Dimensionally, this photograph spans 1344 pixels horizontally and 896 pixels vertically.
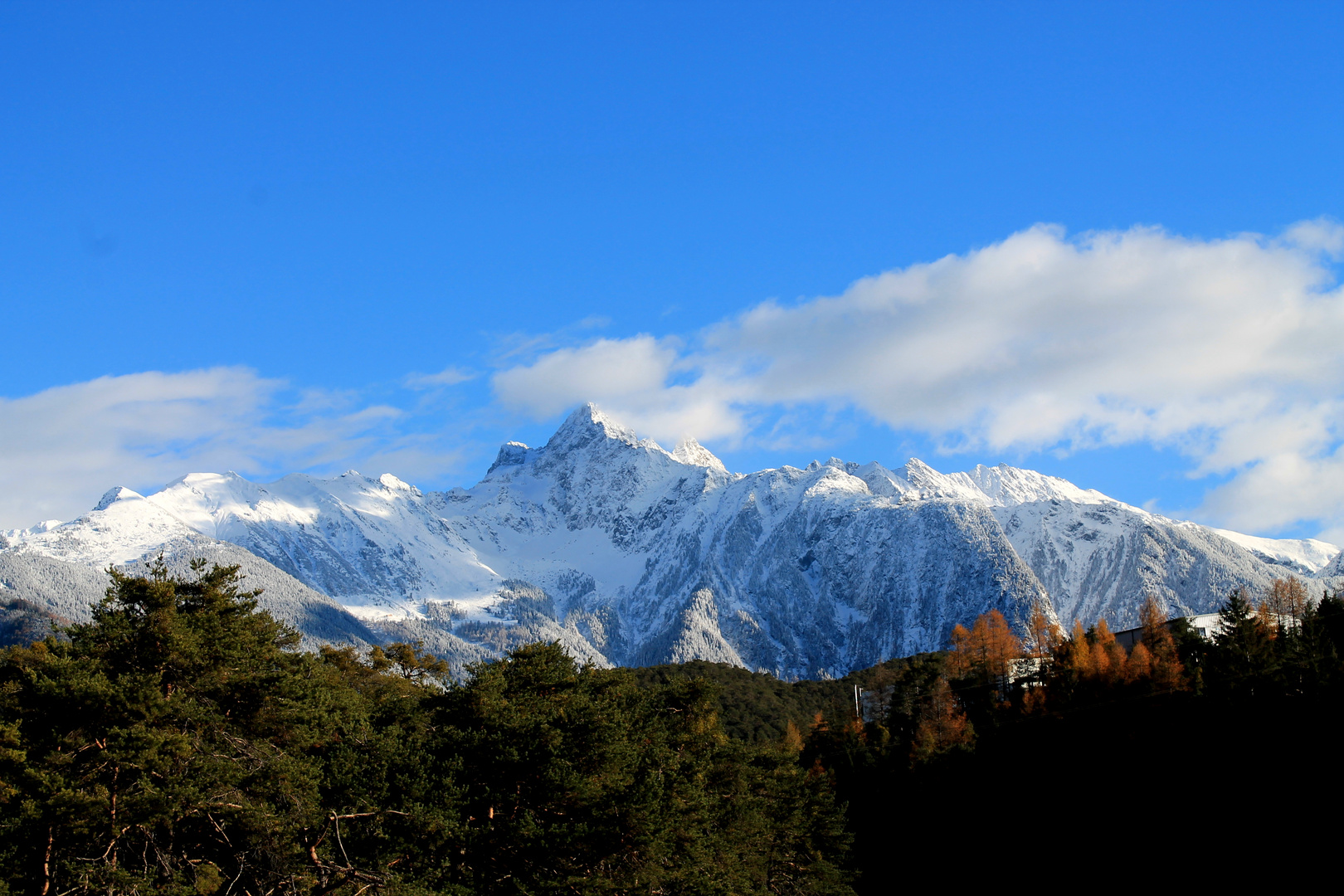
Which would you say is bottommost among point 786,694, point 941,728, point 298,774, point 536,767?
point 536,767

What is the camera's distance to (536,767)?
4600 centimetres

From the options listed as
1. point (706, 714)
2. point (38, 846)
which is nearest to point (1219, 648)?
point (706, 714)

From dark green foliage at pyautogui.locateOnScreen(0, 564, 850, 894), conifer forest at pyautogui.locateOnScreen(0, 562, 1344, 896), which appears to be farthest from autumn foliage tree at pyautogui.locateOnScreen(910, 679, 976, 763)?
dark green foliage at pyautogui.locateOnScreen(0, 564, 850, 894)

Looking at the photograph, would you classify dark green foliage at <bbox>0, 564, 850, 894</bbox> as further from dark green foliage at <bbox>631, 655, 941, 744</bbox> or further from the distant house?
the distant house

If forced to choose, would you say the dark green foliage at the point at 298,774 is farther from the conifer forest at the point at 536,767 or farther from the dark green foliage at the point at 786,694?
Answer: the dark green foliage at the point at 786,694

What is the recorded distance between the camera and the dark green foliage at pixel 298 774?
32.6 metres

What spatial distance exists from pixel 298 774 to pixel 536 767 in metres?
12.3

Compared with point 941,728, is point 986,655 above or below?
above

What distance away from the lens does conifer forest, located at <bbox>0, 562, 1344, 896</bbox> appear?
3359 centimetres

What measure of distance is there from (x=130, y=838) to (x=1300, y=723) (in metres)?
70.9

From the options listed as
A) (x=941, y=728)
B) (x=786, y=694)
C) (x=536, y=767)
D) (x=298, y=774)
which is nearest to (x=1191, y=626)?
(x=941, y=728)

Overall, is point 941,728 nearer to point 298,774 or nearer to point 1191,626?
point 1191,626

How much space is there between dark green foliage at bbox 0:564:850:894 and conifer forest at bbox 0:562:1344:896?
4.7 inches

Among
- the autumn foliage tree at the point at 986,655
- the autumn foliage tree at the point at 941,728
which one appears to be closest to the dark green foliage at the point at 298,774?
the autumn foliage tree at the point at 941,728
